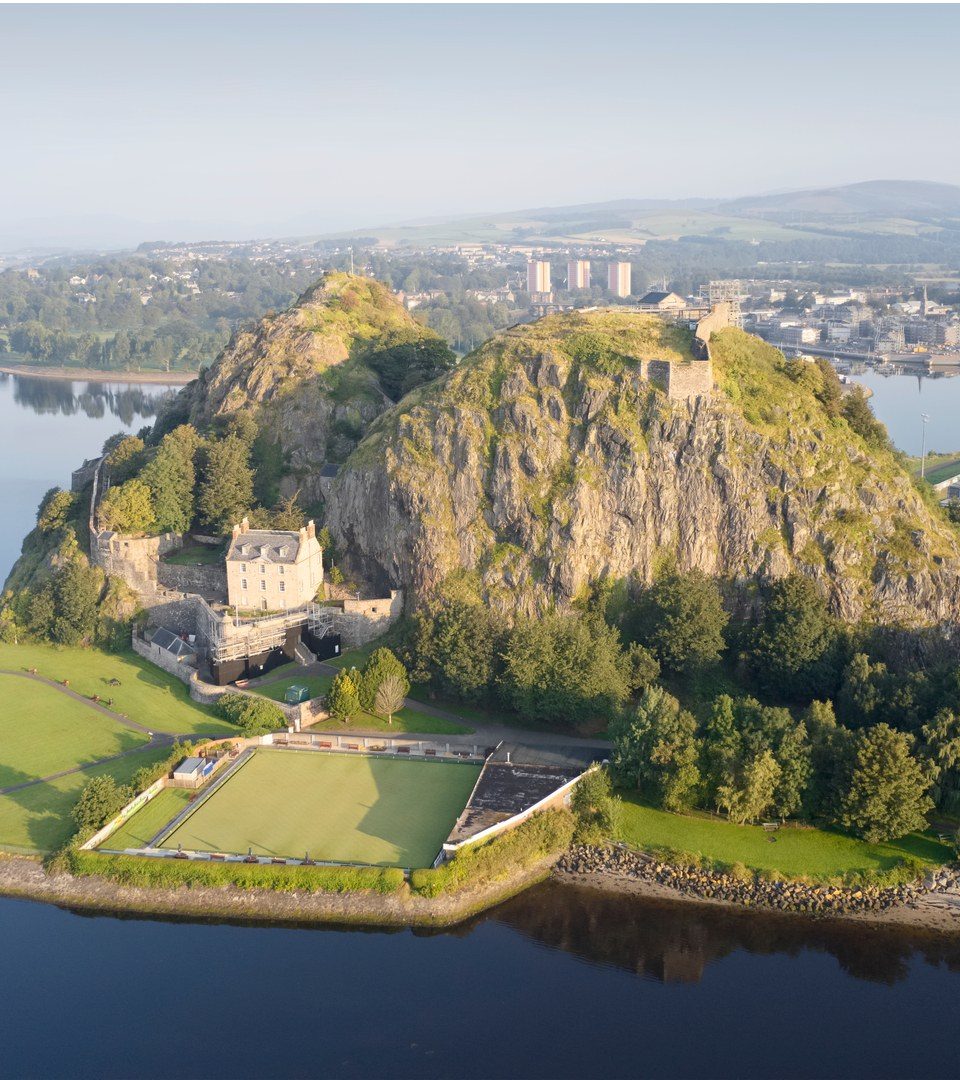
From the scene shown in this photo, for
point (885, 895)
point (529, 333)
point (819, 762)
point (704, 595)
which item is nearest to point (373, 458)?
point (529, 333)

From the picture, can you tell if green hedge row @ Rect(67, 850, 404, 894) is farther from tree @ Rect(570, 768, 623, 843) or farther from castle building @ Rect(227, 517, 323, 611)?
castle building @ Rect(227, 517, 323, 611)

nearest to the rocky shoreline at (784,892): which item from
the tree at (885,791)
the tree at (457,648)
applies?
the tree at (885,791)

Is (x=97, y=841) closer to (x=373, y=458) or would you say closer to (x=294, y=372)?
(x=373, y=458)

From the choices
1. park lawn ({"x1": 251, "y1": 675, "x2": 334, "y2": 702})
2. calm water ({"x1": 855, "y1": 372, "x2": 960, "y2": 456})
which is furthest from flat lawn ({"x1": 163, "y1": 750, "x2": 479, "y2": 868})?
calm water ({"x1": 855, "y1": 372, "x2": 960, "y2": 456})

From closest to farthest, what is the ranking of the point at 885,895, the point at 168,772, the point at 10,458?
the point at 885,895 < the point at 168,772 < the point at 10,458

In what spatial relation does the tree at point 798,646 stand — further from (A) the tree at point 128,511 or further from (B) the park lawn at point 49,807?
(A) the tree at point 128,511

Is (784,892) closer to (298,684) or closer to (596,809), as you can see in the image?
(596,809)

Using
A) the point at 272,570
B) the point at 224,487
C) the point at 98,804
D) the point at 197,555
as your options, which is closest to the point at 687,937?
the point at 98,804
